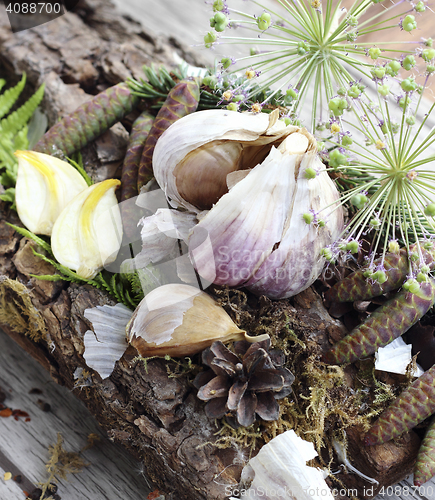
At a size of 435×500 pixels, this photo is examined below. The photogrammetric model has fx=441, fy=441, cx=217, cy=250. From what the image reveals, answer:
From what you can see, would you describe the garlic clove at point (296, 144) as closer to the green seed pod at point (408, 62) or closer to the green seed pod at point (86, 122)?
the green seed pod at point (408, 62)

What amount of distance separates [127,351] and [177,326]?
0.09 metres

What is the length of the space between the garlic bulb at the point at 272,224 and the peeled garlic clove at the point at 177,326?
0.04 m

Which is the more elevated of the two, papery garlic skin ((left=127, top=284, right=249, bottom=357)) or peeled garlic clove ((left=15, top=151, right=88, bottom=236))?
peeled garlic clove ((left=15, top=151, right=88, bottom=236))

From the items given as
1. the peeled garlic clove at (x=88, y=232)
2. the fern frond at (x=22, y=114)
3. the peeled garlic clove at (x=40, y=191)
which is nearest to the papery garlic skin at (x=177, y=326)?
the peeled garlic clove at (x=88, y=232)

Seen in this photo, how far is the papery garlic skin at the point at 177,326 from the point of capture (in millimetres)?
507

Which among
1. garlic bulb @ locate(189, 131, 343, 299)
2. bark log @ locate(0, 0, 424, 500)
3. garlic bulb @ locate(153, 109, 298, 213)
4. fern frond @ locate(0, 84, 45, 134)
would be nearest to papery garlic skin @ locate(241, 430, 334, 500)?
bark log @ locate(0, 0, 424, 500)

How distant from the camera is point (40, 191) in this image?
0.64 m

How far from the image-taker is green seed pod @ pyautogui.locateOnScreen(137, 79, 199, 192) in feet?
2.04

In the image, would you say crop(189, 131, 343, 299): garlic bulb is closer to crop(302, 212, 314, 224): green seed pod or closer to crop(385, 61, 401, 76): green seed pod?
crop(302, 212, 314, 224): green seed pod

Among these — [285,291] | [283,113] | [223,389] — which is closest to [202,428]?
[223,389]

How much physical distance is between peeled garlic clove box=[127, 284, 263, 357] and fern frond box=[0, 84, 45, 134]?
44 cm

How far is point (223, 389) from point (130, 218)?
0.26 meters

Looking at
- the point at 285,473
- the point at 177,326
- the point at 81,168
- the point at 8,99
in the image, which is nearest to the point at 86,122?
the point at 81,168

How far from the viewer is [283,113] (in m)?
0.60
